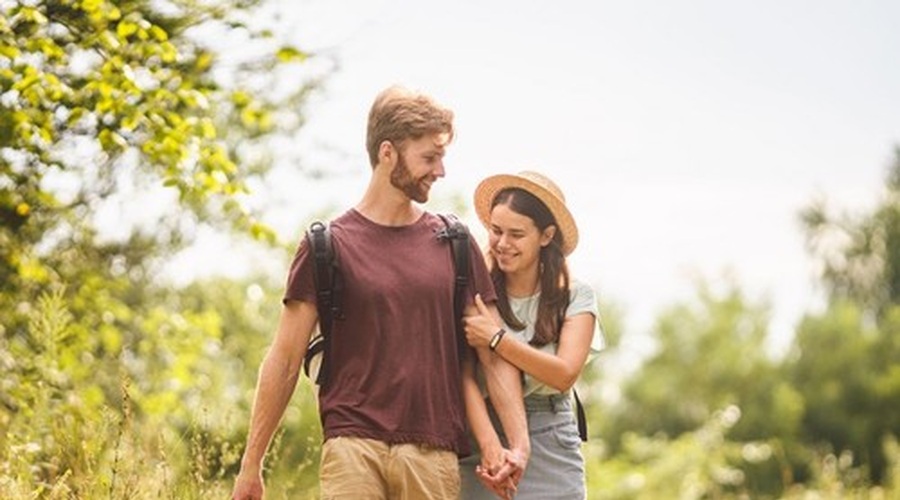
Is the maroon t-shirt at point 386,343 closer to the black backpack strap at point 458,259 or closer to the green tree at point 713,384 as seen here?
the black backpack strap at point 458,259

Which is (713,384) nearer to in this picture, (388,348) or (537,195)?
(537,195)

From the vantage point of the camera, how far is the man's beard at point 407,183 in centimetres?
471

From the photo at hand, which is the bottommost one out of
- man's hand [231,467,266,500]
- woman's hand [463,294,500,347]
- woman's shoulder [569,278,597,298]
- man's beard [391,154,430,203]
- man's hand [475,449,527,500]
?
man's hand [231,467,266,500]

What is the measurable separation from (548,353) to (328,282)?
861 mm

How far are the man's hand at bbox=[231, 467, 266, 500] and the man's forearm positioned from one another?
1.0 inches

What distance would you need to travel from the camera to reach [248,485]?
15.2ft

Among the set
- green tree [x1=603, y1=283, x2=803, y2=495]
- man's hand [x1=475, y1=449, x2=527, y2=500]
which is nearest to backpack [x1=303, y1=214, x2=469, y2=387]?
man's hand [x1=475, y1=449, x2=527, y2=500]

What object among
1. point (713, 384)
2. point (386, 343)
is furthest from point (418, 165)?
point (713, 384)

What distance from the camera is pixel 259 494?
468cm

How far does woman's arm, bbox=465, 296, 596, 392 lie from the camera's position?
15.9ft

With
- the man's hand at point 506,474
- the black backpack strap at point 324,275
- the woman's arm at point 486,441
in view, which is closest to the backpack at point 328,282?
the black backpack strap at point 324,275

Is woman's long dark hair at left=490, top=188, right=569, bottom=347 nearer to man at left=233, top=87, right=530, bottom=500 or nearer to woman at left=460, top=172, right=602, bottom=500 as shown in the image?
woman at left=460, top=172, right=602, bottom=500

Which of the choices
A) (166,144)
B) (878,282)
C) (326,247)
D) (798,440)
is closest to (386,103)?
(326,247)

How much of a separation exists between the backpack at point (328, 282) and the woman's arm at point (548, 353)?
0.07 meters
